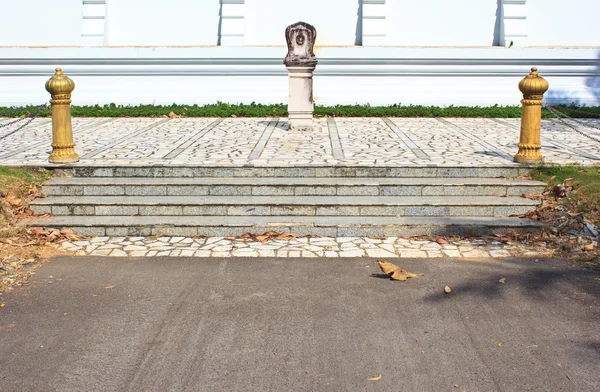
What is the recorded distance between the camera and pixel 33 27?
16547 mm

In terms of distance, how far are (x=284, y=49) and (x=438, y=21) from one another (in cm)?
370

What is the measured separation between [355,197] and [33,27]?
11312mm

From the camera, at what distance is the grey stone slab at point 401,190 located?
8531mm

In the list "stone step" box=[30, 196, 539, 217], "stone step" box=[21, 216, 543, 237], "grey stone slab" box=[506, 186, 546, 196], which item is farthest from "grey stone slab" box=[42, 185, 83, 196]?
"grey stone slab" box=[506, 186, 546, 196]

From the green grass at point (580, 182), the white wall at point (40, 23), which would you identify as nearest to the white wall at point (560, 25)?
the green grass at point (580, 182)

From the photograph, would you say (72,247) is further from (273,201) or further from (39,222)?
(273,201)

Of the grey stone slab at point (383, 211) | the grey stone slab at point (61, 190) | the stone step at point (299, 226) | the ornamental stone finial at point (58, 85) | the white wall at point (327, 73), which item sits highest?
the white wall at point (327, 73)

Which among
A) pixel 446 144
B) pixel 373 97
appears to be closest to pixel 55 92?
pixel 446 144

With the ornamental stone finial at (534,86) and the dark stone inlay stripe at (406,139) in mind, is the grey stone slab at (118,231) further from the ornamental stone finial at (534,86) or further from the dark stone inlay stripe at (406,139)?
the ornamental stone finial at (534,86)

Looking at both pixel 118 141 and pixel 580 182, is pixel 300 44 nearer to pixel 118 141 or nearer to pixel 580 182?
pixel 118 141

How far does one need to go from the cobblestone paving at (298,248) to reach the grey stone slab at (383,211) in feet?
1.59

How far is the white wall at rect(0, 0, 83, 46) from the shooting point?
53.9ft

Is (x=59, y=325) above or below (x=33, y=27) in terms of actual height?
below

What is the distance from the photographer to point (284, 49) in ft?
50.8
